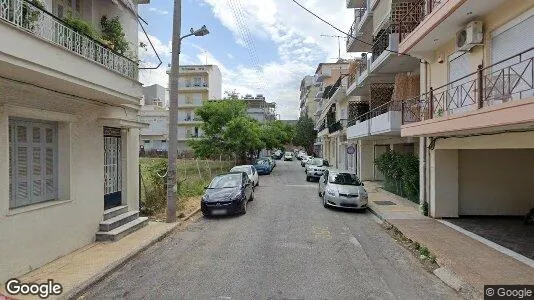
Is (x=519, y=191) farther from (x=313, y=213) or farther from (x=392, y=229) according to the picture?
(x=313, y=213)

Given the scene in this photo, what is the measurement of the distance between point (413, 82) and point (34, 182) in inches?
517

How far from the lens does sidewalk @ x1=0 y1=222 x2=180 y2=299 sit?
6.21 meters

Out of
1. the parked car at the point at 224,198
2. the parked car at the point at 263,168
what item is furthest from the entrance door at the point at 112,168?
the parked car at the point at 263,168

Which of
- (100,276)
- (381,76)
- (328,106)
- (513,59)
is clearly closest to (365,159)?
(381,76)

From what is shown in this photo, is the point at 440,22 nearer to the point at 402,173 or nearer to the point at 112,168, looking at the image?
the point at 402,173

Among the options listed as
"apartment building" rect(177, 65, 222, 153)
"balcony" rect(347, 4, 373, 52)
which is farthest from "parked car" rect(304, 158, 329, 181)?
"apartment building" rect(177, 65, 222, 153)

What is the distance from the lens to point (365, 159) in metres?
25.4

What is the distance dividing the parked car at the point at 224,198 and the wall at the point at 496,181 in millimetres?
7533

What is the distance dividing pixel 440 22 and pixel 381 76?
372 inches

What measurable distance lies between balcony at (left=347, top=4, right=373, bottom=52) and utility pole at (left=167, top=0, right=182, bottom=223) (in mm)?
10815

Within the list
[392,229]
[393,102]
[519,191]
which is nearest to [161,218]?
[392,229]

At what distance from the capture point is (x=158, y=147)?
6206cm

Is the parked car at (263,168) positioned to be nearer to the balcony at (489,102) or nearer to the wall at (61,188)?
the balcony at (489,102)

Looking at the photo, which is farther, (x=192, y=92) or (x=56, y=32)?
(x=192, y=92)
